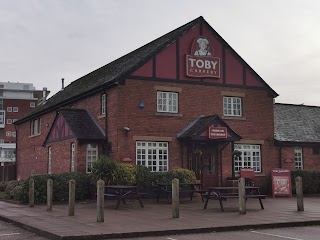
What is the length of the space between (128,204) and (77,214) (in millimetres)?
4138

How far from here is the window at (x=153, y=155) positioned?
2166 cm

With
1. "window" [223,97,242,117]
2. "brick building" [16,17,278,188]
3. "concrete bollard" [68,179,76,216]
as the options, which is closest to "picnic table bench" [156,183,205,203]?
"brick building" [16,17,278,188]

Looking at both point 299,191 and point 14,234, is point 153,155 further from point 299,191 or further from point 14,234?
point 14,234

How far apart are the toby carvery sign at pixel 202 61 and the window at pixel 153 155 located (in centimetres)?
402

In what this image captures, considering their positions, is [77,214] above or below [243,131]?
below

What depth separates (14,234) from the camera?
10922 millimetres

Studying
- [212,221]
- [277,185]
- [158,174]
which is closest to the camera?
[212,221]

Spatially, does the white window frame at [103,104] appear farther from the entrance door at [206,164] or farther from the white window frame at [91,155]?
the entrance door at [206,164]

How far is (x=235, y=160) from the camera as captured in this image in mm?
24062

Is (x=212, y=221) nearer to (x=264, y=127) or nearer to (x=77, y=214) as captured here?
(x=77, y=214)

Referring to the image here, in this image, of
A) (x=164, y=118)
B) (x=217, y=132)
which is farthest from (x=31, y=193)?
(x=217, y=132)

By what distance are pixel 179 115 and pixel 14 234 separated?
1289 cm

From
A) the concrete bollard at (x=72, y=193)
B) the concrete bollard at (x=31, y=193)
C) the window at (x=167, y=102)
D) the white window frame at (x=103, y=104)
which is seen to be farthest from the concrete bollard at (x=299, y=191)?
the white window frame at (x=103, y=104)

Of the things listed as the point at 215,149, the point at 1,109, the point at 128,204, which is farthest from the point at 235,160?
the point at 1,109
